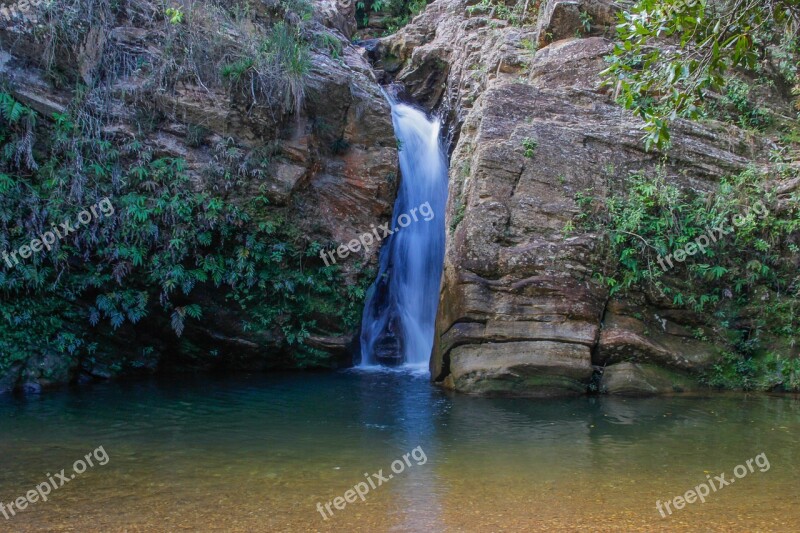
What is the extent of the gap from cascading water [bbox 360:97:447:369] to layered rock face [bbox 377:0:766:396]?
1510 millimetres

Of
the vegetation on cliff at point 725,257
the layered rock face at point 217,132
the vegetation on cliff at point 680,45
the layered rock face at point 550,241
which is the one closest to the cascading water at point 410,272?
the layered rock face at point 217,132

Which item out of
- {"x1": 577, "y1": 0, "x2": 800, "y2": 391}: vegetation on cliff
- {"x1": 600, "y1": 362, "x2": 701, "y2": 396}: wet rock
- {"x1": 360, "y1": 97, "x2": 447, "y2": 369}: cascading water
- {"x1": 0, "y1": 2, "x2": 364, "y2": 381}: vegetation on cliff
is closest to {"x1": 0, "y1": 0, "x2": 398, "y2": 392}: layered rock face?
{"x1": 0, "y1": 2, "x2": 364, "y2": 381}: vegetation on cliff

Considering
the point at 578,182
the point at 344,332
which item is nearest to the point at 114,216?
the point at 344,332

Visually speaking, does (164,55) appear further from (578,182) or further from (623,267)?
(623,267)

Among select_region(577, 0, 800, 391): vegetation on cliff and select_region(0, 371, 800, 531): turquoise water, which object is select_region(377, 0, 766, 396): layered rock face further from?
select_region(0, 371, 800, 531): turquoise water

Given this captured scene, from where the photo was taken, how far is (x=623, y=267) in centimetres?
927

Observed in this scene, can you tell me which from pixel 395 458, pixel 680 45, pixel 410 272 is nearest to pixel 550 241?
pixel 410 272

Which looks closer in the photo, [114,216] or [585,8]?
[114,216]

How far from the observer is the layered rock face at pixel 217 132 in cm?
1024

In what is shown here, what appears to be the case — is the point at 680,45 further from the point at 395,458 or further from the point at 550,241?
the point at 395,458

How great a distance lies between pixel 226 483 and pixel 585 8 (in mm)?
11555

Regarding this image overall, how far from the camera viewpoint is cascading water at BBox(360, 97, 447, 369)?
11.5 meters

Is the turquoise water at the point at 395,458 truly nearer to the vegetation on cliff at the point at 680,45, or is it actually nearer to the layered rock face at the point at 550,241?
the layered rock face at the point at 550,241

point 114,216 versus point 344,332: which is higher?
point 114,216
